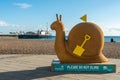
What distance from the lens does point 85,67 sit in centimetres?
957

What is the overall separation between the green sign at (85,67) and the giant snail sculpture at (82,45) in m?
0.32

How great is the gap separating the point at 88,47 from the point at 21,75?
2536mm

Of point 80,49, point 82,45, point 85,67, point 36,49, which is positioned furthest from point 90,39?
point 36,49

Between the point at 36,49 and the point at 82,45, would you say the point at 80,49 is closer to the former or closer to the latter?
the point at 82,45

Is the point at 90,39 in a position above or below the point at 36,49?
above

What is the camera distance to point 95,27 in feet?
32.2

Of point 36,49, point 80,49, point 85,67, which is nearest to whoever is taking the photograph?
point 85,67

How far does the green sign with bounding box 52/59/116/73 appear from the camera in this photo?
9.55 metres

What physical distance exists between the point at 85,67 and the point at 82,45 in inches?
30.7

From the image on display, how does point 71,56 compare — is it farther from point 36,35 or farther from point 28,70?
point 36,35

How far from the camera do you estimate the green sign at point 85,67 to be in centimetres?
955

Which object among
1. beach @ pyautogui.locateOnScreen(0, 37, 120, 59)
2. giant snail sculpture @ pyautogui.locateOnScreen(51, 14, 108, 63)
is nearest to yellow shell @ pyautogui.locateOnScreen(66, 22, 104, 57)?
giant snail sculpture @ pyautogui.locateOnScreen(51, 14, 108, 63)

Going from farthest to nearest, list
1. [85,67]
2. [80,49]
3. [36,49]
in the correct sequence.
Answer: [36,49], [80,49], [85,67]

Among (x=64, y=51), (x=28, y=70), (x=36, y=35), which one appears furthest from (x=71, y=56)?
(x=36, y=35)
